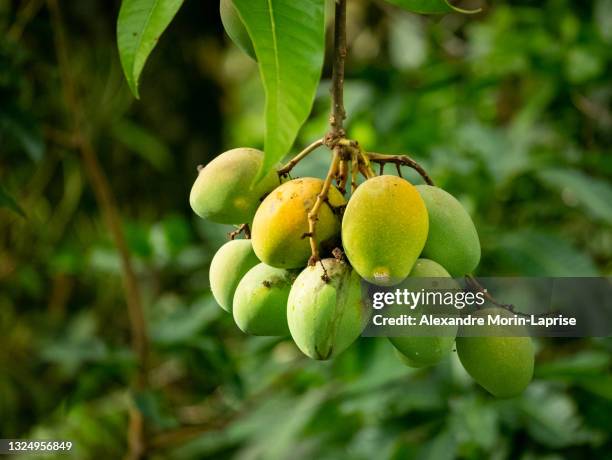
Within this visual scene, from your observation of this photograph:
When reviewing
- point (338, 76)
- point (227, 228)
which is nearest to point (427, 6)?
point (338, 76)

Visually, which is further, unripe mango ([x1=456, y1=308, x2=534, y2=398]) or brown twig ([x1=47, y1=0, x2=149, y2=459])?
brown twig ([x1=47, y1=0, x2=149, y2=459])

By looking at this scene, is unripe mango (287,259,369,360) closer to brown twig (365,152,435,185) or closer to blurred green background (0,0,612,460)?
brown twig (365,152,435,185)

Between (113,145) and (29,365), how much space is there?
0.74m

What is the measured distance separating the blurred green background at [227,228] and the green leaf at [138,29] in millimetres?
590

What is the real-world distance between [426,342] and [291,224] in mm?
149

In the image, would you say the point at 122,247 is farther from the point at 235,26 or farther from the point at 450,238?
the point at 450,238

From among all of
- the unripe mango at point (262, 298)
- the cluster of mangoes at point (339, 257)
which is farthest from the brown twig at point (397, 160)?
the unripe mango at point (262, 298)

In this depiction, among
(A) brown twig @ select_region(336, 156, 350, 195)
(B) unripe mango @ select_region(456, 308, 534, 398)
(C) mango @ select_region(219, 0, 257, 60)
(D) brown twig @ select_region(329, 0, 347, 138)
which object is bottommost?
(B) unripe mango @ select_region(456, 308, 534, 398)

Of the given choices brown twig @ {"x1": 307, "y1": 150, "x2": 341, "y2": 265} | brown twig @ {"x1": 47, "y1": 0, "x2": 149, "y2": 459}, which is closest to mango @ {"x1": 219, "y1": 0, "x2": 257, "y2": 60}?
brown twig @ {"x1": 307, "y1": 150, "x2": 341, "y2": 265}

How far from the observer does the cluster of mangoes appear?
23.9 inches

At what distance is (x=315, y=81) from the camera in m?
0.62

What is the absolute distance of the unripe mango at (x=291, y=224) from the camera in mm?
623

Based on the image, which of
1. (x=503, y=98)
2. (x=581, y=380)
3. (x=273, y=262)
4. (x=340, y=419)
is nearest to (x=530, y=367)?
(x=273, y=262)

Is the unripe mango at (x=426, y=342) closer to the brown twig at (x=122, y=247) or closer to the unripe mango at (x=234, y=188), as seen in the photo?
the unripe mango at (x=234, y=188)
